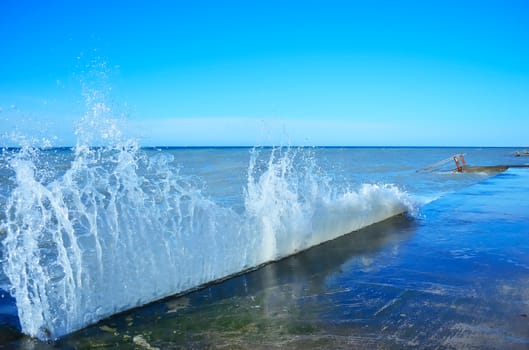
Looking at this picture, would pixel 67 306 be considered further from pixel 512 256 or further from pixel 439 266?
pixel 512 256

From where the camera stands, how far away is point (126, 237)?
6379 mm

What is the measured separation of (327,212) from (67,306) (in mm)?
5876

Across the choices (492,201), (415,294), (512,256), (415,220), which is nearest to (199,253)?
(415,294)

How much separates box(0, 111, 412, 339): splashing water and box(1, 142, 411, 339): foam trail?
0.01 meters

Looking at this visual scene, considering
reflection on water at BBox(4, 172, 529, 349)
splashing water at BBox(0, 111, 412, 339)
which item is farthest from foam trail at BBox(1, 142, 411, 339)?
reflection on water at BBox(4, 172, 529, 349)

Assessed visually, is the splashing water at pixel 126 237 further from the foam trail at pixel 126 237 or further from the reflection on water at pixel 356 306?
the reflection on water at pixel 356 306

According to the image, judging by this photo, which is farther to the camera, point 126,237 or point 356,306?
point 126,237

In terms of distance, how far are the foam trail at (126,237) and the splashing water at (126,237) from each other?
0.04 feet

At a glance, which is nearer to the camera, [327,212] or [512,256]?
[512,256]

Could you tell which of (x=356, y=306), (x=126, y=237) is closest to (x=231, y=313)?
(x=356, y=306)

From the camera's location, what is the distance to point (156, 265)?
563 cm

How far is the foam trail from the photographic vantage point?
443cm

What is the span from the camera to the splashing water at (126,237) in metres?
4.43

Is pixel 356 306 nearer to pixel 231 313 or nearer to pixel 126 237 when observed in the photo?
pixel 231 313
